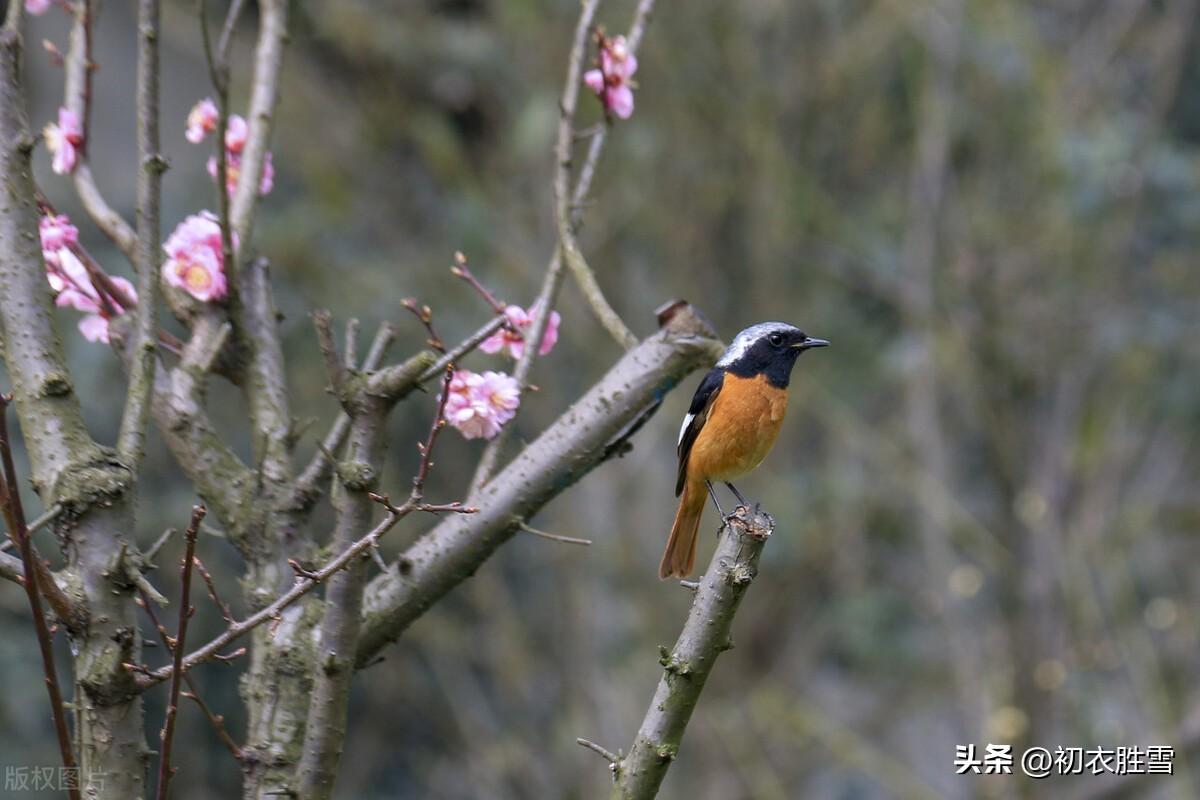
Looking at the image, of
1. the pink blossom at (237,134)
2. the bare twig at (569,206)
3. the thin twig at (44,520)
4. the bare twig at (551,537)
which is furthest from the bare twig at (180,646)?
the pink blossom at (237,134)

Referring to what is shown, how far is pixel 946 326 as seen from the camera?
253 inches

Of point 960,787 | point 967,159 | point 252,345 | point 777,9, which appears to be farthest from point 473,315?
point 252,345

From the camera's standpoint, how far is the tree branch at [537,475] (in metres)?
2.20

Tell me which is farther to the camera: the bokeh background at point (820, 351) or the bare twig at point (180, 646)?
the bokeh background at point (820, 351)

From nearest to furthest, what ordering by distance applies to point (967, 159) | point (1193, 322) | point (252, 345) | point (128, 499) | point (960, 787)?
point (128, 499), point (252, 345), point (1193, 322), point (967, 159), point (960, 787)

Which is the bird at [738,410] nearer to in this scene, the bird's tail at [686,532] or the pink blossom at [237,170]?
the bird's tail at [686,532]

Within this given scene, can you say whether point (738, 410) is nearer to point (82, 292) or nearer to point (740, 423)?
point (740, 423)

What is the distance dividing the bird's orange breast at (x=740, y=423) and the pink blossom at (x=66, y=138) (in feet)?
5.10

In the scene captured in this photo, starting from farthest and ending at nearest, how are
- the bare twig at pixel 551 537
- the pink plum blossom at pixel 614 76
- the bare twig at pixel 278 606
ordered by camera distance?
the pink plum blossom at pixel 614 76, the bare twig at pixel 551 537, the bare twig at pixel 278 606

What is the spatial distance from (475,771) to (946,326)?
4011mm

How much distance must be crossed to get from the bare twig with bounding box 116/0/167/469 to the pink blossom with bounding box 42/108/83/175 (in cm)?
48

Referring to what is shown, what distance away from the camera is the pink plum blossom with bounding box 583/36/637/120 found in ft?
9.26

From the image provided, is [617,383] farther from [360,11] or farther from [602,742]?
[360,11]

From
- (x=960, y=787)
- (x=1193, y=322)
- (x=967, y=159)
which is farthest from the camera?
(x=960, y=787)
